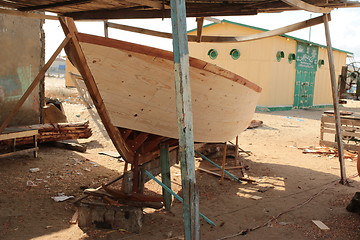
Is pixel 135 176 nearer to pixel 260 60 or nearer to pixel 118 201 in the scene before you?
pixel 118 201

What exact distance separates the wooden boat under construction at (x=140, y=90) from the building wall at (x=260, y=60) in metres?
13.2

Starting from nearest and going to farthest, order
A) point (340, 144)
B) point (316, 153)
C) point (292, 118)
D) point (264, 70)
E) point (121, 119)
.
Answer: point (121, 119) → point (340, 144) → point (316, 153) → point (292, 118) → point (264, 70)

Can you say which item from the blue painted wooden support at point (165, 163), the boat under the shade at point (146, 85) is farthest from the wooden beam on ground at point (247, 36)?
the blue painted wooden support at point (165, 163)

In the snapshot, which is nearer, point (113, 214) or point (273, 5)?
point (113, 214)

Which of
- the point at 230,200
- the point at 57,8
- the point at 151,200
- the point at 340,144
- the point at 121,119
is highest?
the point at 57,8

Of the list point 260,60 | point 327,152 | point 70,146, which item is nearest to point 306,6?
point 327,152

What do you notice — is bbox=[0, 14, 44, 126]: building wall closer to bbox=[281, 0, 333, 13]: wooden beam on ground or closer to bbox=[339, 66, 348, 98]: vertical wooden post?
bbox=[281, 0, 333, 13]: wooden beam on ground

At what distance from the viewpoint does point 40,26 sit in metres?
7.05

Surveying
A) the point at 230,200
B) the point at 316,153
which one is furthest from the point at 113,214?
the point at 316,153

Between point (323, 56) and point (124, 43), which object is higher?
point (323, 56)

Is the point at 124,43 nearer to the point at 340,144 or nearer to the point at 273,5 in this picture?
the point at 273,5

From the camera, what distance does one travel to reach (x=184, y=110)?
299cm

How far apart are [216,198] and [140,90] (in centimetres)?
232

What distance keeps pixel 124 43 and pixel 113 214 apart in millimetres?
1877
